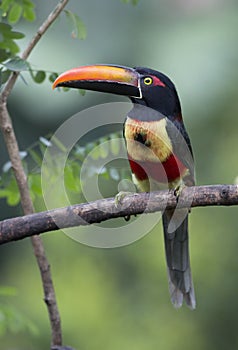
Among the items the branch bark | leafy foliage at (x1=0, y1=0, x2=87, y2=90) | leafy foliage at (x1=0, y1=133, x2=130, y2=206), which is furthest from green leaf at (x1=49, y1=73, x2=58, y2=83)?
leafy foliage at (x1=0, y1=133, x2=130, y2=206)

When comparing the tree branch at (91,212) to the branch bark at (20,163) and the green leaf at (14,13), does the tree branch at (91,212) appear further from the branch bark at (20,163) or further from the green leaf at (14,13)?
the green leaf at (14,13)

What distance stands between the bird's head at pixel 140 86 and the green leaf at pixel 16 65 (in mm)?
423

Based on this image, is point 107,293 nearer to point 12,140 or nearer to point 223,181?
point 223,181

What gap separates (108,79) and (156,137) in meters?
0.34

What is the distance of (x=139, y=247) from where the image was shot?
19.2 feet

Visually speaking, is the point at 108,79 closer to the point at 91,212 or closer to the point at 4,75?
the point at 4,75

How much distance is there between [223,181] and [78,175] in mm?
2897

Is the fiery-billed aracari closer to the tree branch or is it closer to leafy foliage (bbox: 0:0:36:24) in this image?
leafy foliage (bbox: 0:0:36:24)

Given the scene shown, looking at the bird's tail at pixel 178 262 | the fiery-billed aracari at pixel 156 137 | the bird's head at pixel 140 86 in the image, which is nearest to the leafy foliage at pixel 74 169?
the fiery-billed aracari at pixel 156 137

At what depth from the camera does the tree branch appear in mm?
2516

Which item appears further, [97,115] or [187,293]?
[97,115]

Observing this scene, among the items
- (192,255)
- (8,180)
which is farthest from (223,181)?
(8,180)

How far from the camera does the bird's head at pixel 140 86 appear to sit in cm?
307

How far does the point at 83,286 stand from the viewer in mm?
5812
